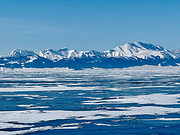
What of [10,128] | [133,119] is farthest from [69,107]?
[10,128]

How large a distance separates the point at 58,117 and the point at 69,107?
4.73 m

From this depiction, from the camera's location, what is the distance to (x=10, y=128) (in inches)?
851

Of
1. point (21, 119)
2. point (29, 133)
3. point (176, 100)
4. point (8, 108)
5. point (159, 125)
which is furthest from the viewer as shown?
point (176, 100)

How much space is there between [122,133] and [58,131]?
336cm

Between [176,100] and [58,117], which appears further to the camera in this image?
[176,100]

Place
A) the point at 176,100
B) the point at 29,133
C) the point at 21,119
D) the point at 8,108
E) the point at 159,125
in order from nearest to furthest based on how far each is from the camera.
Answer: the point at 29,133
the point at 159,125
the point at 21,119
the point at 8,108
the point at 176,100

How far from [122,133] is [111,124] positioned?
2.40 meters

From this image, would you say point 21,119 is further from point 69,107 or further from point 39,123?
point 69,107

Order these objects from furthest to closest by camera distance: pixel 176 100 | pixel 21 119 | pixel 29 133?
1. pixel 176 100
2. pixel 21 119
3. pixel 29 133

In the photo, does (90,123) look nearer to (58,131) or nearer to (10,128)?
(58,131)

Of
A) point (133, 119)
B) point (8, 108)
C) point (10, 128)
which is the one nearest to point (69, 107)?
point (8, 108)

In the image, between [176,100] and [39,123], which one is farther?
[176,100]

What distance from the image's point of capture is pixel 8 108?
2933 centimetres

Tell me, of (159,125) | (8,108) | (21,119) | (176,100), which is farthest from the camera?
(176,100)
